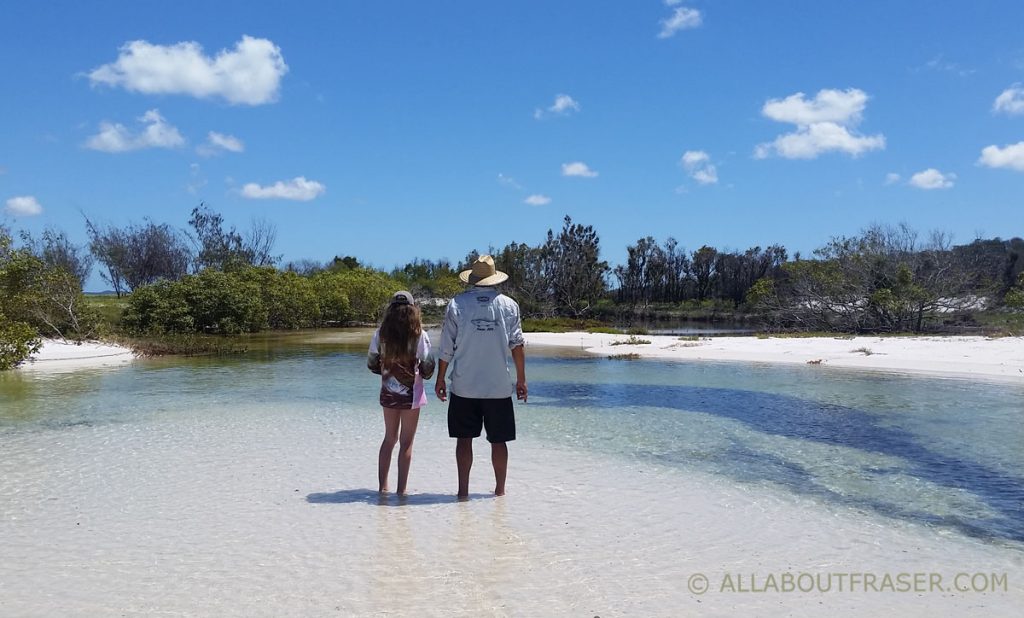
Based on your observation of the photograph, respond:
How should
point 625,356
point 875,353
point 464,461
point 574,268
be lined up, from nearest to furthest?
1. point 464,461
2. point 875,353
3. point 625,356
4. point 574,268

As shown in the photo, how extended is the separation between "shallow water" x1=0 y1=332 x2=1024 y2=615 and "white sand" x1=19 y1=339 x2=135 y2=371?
759cm

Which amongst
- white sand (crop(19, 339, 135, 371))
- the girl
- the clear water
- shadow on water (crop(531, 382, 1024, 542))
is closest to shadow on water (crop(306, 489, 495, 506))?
the girl

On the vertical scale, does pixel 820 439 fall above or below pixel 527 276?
below

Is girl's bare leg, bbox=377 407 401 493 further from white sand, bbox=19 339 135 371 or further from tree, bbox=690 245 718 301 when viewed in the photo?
tree, bbox=690 245 718 301

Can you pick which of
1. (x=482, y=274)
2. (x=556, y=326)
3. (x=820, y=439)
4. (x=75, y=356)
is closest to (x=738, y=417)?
(x=820, y=439)

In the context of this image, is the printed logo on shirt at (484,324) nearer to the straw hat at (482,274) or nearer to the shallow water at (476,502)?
the straw hat at (482,274)

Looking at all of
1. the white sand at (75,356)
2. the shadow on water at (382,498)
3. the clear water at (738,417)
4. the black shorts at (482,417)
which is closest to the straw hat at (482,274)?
the black shorts at (482,417)

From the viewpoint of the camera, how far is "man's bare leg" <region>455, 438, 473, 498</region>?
19.4ft

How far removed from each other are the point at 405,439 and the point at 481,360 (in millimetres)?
1095

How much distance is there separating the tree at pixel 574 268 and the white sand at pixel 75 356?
4350 centimetres

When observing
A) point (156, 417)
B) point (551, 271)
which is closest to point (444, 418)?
point (156, 417)

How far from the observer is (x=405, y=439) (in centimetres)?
604

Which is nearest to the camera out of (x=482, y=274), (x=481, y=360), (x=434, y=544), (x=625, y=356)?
(x=434, y=544)

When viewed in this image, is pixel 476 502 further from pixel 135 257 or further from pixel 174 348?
pixel 135 257
